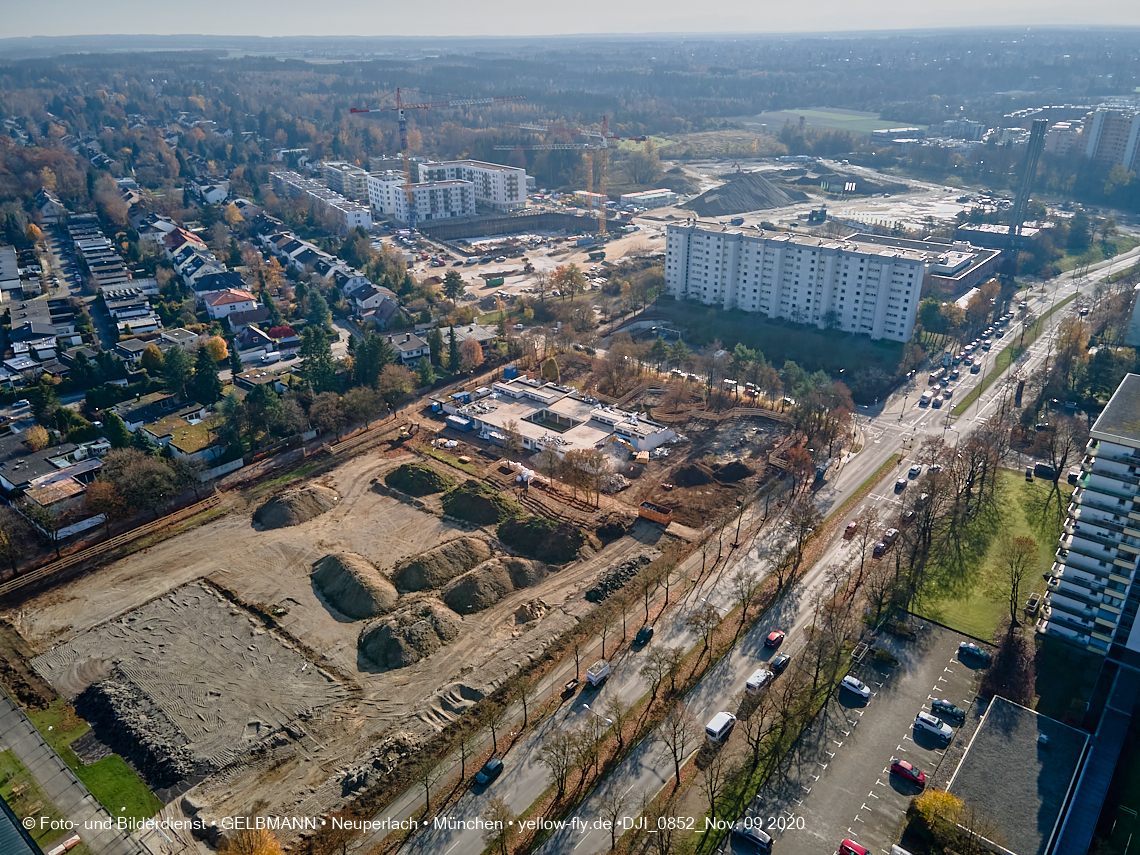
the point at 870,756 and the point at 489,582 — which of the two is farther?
the point at 489,582

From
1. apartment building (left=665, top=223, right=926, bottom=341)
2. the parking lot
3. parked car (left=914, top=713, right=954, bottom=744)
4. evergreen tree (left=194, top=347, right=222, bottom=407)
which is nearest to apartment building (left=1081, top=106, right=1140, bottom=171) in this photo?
apartment building (left=665, top=223, right=926, bottom=341)

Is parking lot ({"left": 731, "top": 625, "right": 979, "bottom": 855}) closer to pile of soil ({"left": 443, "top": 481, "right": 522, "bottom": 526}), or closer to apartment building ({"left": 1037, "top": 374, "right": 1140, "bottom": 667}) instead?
apartment building ({"left": 1037, "top": 374, "right": 1140, "bottom": 667})

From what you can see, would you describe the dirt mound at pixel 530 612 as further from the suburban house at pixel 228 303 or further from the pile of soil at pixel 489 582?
the suburban house at pixel 228 303

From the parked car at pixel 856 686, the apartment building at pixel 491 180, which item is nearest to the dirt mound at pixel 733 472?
the parked car at pixel 856 686

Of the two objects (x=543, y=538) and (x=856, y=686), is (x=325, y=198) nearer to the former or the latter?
(x=543, y=538)

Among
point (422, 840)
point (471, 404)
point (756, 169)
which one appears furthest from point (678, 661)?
point (756, 169)

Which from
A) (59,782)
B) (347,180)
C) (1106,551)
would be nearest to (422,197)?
(347,180)

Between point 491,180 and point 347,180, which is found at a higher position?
point 491,180
